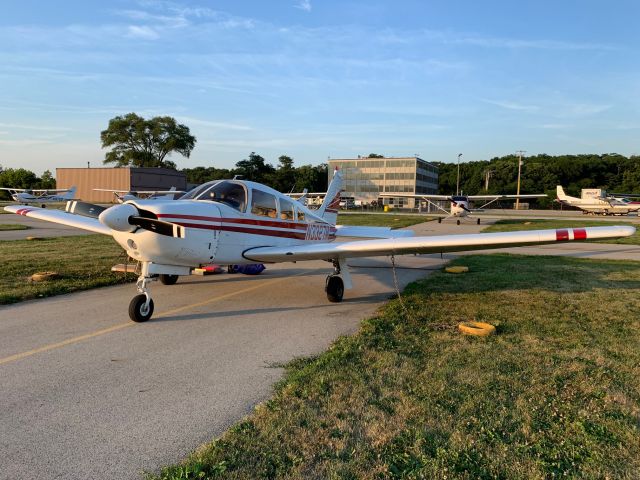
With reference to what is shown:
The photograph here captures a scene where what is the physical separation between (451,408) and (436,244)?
370 centimetres

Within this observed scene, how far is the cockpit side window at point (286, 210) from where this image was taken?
8.88 meters

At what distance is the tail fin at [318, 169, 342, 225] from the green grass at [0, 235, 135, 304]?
17.8 feet

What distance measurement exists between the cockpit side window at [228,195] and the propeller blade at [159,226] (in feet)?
3.87

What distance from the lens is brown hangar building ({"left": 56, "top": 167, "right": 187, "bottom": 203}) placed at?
260 ft

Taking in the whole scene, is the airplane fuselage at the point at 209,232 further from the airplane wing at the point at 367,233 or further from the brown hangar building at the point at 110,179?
the brown hangar building at the point at 110,179

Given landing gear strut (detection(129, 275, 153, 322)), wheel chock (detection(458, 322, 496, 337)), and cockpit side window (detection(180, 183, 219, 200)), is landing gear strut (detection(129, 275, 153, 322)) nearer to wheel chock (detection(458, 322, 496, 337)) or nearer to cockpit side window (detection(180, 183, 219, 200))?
cockpit side window (detection(180, 183, 219, 200))

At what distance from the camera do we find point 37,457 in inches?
119

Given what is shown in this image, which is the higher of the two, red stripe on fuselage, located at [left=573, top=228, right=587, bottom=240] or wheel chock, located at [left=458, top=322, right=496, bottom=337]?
red stripe on fuselage, located at [left=573, top=228, right=587, bottom=240]

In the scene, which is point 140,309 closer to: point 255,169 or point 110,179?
point 110,179

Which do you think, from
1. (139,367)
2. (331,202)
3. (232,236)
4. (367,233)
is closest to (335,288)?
(232,236)

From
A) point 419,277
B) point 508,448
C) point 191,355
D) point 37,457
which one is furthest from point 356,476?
point 419,277

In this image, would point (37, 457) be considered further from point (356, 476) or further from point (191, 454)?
point (356, 476)

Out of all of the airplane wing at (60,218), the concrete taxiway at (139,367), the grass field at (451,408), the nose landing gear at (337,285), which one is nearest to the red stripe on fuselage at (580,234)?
the grass field at (451,408)

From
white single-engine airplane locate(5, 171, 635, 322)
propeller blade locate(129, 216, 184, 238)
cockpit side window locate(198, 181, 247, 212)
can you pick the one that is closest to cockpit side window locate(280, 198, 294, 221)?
white single-engine airplane locate(5, 171, 635, 322)
